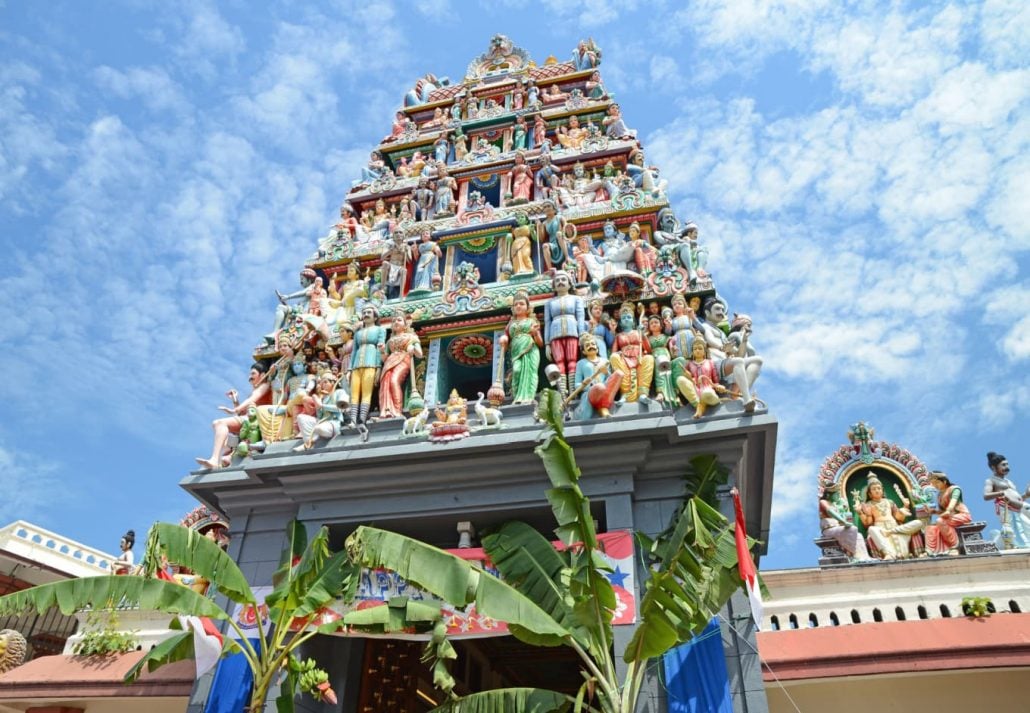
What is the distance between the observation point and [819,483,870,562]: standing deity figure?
1048 centimetres

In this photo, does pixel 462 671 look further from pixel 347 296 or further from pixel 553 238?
pixel 553 238

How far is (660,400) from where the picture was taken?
10.5 m

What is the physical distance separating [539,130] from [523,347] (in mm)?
7539

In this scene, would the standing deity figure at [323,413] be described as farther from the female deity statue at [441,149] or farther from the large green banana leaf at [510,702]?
the female deity statue at [441,149]

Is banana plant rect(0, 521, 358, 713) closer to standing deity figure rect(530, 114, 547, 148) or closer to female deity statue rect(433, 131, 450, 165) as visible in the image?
female deity statue rect(433, 131, 450, 165)

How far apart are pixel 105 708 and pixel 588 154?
1358 centimetres

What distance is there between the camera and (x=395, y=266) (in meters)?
14.7

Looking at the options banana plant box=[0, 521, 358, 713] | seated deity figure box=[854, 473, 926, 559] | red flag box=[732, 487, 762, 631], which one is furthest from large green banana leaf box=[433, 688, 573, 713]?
seated deity figure box=[854, 473, 926, 559]

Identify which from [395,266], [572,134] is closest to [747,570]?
[395,266]

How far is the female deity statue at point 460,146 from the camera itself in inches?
695

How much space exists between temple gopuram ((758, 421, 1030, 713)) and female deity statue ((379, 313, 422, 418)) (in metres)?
6.23

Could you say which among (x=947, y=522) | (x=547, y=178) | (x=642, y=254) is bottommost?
(x=947, y=522)

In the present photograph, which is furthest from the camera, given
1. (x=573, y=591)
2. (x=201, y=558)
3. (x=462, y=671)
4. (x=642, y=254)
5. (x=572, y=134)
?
(x=572, y=134)

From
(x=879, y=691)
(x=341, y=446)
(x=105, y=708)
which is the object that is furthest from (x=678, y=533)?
(x=105, y=708)
